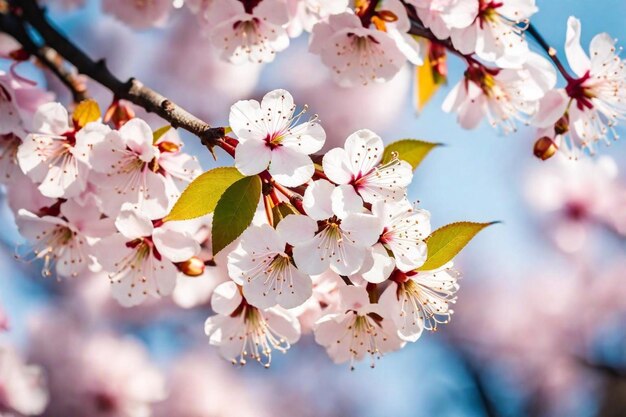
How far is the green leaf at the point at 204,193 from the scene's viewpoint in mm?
972

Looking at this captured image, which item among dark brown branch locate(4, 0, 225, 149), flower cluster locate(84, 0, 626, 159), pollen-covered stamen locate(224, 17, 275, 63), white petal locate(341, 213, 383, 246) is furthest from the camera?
pollen-covered stamen locate(224, 17, 275, 63)

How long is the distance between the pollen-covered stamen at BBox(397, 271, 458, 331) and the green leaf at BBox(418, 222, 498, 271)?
7 centimetres

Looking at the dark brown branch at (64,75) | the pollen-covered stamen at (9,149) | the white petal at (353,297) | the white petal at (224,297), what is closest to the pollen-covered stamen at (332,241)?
the white petal at (353,297)

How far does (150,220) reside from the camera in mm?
1146

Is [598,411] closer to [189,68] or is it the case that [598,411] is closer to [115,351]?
[115,351]

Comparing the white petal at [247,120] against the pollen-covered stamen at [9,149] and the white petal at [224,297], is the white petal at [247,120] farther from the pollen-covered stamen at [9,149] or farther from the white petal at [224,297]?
the pollen-covered stamen at [9,149]

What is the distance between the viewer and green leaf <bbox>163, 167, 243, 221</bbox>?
97cm

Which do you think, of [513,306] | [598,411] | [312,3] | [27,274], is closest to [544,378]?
[513,306]

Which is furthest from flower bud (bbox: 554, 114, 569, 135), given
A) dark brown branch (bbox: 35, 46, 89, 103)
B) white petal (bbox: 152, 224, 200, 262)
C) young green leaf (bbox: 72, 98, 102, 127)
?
dark brown branch (bbox: 35, 46, 89, 103)

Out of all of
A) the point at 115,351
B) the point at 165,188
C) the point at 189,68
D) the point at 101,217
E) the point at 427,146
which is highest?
the point at 427,146

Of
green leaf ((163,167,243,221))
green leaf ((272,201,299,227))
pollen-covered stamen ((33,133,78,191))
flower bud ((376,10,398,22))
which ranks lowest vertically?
pollen-covered stamen ((33,133,78,191))

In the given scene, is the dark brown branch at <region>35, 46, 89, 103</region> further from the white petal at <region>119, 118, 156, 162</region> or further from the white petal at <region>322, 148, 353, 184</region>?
the white petal at <region>322, 148, 353, 184</region>

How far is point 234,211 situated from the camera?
949 mm

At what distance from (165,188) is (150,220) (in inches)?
2.3
